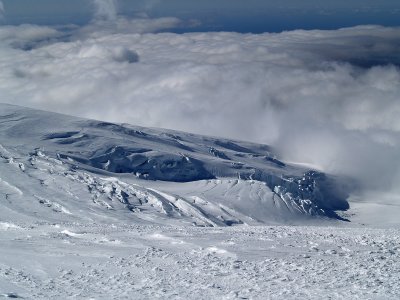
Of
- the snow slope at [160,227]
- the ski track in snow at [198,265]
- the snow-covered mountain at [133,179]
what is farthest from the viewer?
the snow-covered mountain at [133,179]

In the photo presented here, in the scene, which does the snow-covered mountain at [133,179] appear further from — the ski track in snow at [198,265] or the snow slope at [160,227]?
the ski track in snow at [198,265]

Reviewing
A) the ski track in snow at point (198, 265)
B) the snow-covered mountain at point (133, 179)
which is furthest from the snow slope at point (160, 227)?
the snow-covered mountain at point (133, 179)

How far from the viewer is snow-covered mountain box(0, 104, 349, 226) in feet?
156

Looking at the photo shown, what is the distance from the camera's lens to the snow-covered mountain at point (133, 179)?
156 ft

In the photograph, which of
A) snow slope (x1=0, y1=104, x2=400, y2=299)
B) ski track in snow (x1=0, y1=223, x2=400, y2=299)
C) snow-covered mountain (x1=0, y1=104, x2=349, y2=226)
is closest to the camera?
ski track in snow (x1=0, y1=223, x2=400, y2=299)

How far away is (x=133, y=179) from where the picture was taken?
69.6 meters

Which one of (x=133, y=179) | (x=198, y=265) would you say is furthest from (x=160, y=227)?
(x=133, y=179)

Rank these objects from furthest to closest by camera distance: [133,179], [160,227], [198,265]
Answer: [133,179]
[160,227]
[198,265]

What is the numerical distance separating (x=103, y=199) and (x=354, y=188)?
90595 mm

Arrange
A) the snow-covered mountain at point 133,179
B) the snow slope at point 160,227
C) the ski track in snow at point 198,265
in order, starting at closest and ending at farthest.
Result: the ski track in snow at point 198,265
the snow slope at point 160,227
the snow-covered mountain at point 133,179

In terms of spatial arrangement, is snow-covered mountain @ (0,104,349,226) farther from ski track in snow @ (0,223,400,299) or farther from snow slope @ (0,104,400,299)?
ski track in snow @ (0,223,400,299)

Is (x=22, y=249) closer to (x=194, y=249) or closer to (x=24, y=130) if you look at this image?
(x=194, y=249)

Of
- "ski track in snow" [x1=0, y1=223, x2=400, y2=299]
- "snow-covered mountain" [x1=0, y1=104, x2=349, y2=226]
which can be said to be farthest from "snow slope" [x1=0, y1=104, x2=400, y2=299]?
"snow-covered mountain" [x1=0, y1=104, x2=349, y2=226]

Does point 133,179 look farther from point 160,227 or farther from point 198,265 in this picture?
point 198,265
